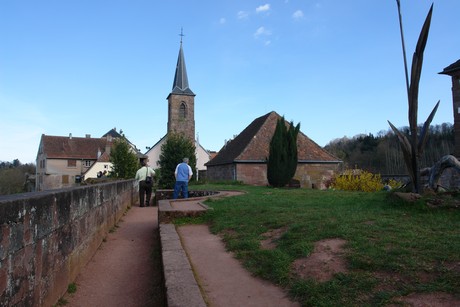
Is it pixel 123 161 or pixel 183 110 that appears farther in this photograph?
pixel 183 110

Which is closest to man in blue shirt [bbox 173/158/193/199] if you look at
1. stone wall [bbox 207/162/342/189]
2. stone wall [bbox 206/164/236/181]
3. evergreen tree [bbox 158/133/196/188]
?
stone wall [bbox 207/162/342/189]

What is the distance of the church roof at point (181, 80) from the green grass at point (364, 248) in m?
49.8

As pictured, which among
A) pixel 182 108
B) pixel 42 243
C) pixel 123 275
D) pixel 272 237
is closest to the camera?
pixel 42 243

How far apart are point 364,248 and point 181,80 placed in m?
54.3

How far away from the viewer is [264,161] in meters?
26.2

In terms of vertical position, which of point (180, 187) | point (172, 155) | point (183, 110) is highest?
point (183, 110)

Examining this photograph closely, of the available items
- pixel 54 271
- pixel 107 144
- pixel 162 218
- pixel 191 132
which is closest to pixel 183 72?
pixel 191 132

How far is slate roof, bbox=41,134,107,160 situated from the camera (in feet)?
196

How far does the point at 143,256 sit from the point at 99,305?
7.15 feet

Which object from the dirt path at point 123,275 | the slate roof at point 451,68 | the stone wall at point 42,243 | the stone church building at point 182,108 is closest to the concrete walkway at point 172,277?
the dirt path at point 123,275

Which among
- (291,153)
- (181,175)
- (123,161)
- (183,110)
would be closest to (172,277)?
(181,175)

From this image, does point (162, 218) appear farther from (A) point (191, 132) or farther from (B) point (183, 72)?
(B) point (183, 72)

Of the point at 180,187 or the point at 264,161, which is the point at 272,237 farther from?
the point at 264,161

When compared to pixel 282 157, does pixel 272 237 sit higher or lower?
lower
